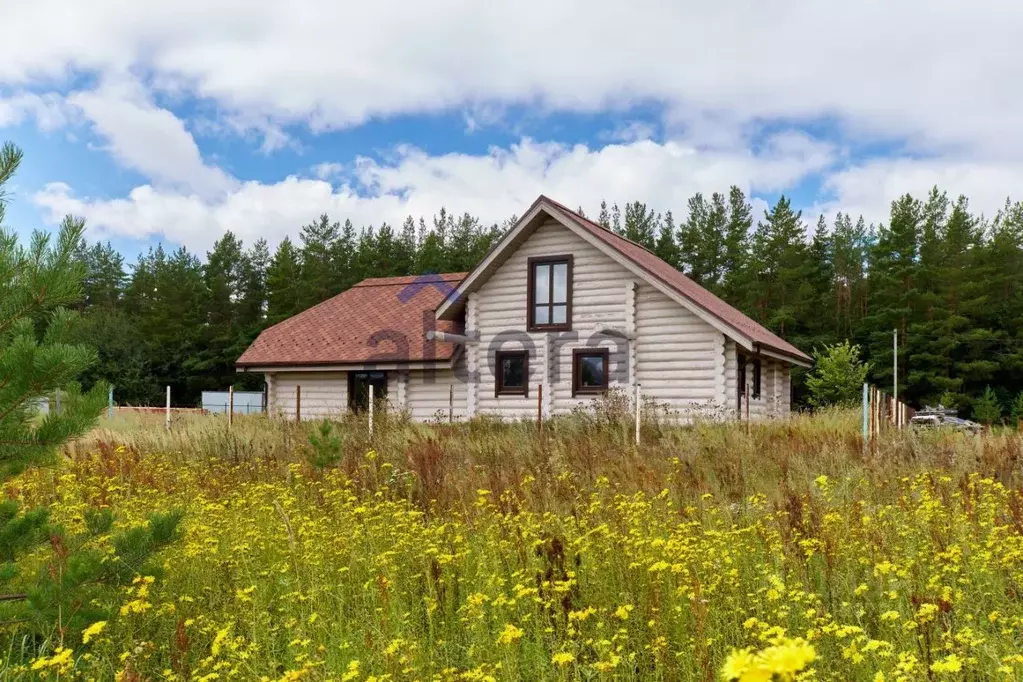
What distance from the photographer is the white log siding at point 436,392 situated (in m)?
22.4

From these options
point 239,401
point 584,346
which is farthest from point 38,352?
point 239,401

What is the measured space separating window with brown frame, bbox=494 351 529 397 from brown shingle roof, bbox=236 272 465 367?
142cm

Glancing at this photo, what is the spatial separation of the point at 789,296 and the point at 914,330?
7322mm

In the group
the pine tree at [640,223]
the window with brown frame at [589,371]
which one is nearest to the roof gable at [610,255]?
the window with brown frame at [589,371]

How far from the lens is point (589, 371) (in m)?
21.0

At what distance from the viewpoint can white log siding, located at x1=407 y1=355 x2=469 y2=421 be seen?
22.4m

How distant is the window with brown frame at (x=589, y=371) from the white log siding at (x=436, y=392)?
10.4ft

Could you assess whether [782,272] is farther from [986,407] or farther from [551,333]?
[551,333]

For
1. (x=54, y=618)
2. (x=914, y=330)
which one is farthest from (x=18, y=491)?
(x=914, y=330)

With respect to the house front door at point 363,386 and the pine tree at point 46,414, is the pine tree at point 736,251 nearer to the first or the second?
the house front door at point 363,386

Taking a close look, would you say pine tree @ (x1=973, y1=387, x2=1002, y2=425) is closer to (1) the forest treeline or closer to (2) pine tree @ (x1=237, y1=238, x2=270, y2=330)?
(1) the forest treeline

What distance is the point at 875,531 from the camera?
5.30 m

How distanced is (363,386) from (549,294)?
21.5 feet

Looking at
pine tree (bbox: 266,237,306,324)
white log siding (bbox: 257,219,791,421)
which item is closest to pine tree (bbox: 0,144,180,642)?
white log siding (bbox: 257,219,791,421)
